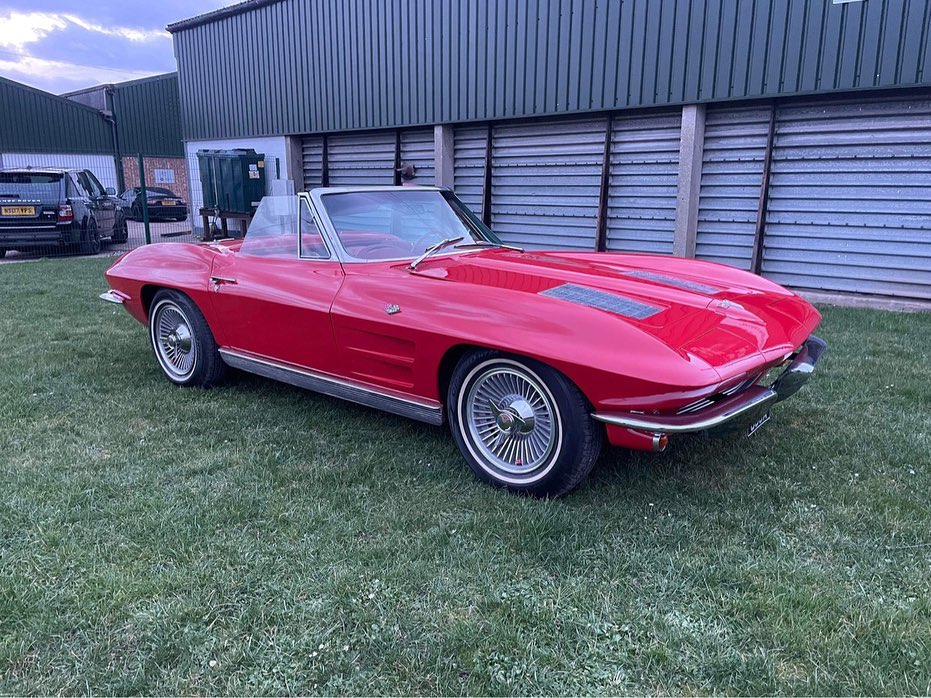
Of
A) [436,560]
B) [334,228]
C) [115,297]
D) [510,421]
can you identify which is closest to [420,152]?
[115,297]

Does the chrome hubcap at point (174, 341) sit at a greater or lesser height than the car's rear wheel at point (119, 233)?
lesser

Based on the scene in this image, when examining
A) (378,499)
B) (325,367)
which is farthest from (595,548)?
A: (325,367)

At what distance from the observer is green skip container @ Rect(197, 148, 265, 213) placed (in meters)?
13.1

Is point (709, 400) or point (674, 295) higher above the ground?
point (674, 295)

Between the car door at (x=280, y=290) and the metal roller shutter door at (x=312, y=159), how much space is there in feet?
31.1

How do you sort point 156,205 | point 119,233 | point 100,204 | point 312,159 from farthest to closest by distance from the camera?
1. point 156,205
2. point 119,233
3. point 312,159
4. point 100,204

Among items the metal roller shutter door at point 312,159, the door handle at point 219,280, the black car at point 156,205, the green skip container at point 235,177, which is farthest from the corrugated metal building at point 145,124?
the door handle at point 219,280

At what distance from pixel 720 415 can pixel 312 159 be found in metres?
12.2

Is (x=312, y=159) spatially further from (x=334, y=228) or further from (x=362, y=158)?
(x=334, y=228)

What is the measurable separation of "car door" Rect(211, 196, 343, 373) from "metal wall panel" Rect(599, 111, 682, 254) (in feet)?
20.1

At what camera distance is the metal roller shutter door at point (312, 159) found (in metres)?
13.2

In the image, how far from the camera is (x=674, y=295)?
314cm

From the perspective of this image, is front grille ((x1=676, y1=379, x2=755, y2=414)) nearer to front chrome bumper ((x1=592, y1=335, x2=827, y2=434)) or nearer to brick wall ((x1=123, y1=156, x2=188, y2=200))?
front chrome bumper ((x1=592, y1=335, x2=827, y2=434))

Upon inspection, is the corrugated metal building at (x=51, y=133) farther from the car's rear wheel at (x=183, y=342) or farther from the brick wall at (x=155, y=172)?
the car's rear wheel at (x=183, y=342)
